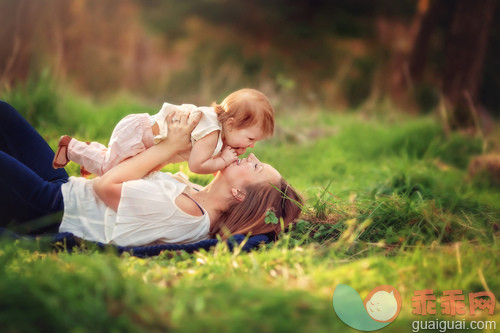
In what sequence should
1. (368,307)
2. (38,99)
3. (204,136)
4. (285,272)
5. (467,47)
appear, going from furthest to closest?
1. (467,47)
2. (38,99)
3. (204,136)
4. (285,272)
5. (368,307)

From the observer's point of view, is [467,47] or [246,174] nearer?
[246,174]

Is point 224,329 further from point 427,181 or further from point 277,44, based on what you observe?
point 277,44

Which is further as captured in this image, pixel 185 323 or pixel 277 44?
pixel 277 44

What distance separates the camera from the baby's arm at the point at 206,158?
2783mm

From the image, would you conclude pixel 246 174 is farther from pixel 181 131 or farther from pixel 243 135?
pixel 181 131

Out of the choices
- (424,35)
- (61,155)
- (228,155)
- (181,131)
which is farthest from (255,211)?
(424,35)

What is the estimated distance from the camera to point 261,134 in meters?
2.87

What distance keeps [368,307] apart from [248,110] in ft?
4.20

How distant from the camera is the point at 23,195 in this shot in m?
2.72

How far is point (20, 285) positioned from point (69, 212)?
1.04 metres

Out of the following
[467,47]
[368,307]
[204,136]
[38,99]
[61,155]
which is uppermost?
[467,47]

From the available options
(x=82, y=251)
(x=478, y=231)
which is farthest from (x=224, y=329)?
(x=478, y=231)

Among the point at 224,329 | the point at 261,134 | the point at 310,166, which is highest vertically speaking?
the point at 261,134

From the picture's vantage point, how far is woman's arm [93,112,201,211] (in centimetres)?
277
